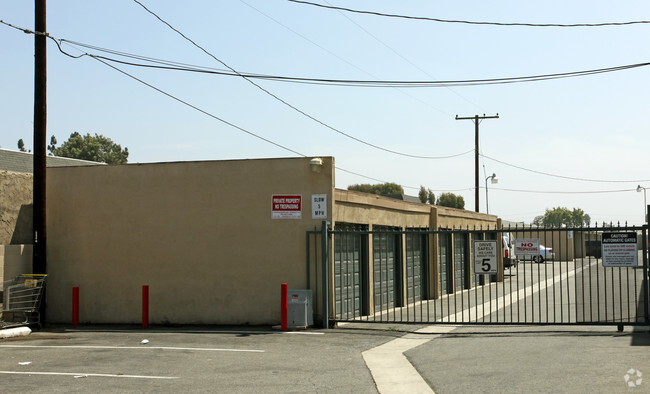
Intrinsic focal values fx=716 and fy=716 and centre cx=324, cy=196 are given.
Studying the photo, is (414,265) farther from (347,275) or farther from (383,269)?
(347,275)

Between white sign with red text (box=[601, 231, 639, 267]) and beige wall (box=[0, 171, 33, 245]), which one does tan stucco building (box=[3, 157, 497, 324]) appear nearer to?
beige wall (box=[0, 171, 33, 245])

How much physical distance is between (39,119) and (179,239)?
14.7ft

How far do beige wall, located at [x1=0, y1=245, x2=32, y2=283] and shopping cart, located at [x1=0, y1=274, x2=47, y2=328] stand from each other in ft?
0.62

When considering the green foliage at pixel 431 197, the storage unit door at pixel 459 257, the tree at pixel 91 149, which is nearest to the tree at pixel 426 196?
the green foliage at pixel 431 197

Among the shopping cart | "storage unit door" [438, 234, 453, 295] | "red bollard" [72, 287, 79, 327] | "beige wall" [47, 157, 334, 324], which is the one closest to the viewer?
the shopping cart

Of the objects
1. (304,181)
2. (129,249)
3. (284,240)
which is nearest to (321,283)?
(284,240)

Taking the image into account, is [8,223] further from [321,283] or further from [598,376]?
[598,376]

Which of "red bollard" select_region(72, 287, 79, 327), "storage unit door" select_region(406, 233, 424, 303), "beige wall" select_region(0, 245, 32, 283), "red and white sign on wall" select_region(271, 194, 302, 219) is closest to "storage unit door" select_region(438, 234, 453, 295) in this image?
"storage unit door" select_region(406, 233, 424, 303)

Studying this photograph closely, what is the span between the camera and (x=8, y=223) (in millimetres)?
18469

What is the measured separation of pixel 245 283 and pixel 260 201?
6.74 feet

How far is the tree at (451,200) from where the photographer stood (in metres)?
126

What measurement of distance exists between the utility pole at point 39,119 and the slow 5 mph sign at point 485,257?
1060 cm

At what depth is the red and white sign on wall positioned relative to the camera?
57.1ft

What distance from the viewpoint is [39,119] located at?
57.2 feet
